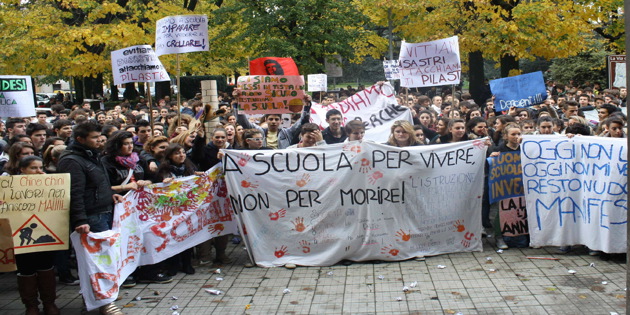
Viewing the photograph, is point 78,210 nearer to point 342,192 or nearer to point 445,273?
point 342,192

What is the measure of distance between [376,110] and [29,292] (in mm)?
6223

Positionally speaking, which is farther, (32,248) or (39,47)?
(39,47)

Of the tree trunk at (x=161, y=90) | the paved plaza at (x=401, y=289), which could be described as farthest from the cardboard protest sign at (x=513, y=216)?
the tree trunk at (x=161, y=90)

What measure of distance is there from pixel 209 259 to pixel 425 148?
2.89 meters

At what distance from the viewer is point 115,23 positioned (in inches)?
832

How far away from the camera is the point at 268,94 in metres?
9.96

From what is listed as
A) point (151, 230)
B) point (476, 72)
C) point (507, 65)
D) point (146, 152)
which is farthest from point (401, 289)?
point (476, 72)

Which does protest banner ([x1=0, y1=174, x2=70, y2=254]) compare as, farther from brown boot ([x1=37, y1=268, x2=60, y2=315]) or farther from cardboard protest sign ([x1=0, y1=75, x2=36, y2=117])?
cardboard protest sign ([x1=0, y1=75, x2=36, y2=117])

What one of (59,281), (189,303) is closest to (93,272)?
(189,303)

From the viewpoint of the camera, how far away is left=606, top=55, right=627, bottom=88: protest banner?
17.3m

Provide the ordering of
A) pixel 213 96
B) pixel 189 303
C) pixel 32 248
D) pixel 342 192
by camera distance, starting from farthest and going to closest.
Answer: pixel 213 96 → pixel 342 192 → pixel 189 303 → pixel 32 248

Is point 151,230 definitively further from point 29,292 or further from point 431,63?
point 431,63

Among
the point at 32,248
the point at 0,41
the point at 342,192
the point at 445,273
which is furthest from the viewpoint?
the point at 0,41

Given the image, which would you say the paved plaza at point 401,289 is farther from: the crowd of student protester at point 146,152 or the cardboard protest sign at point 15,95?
the cardboard protest sign at point 15,95
